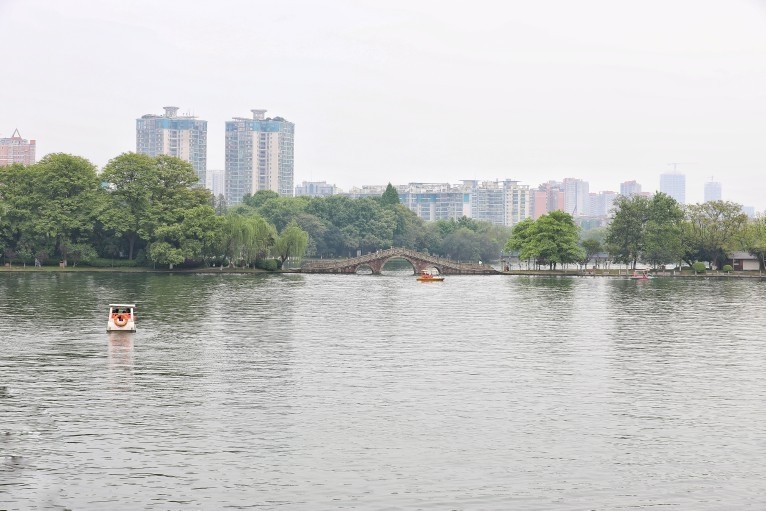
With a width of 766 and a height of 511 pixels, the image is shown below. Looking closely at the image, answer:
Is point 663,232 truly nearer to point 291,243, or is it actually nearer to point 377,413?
point 291,243

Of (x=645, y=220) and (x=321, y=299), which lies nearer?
(x=321, y=299)

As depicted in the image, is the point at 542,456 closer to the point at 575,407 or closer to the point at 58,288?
the point at 575,407

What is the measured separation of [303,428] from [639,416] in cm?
1297

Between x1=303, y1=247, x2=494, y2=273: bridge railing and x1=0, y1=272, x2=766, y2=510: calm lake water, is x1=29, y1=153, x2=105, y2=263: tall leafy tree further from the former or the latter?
x1=0, y1=272, x2=766, y2=510: calm lake water

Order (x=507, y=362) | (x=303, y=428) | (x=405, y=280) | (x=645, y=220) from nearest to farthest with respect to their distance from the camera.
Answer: (x=303, y=428) → (x=507, y=362) → (x=405, y=280) → (x=645, y=220)

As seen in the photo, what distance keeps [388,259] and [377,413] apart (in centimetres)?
11894

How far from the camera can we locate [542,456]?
32.5 meters

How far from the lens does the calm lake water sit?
28.9 m

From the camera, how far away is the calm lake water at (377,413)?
28906 millimetres

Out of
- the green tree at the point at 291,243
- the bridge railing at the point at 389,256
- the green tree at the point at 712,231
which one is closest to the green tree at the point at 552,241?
the bridge railing at the point at 389,256

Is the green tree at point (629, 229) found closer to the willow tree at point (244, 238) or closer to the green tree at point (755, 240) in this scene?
the green tree at point (755, 240)

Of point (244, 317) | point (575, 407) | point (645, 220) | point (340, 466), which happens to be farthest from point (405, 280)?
point (340, 466)

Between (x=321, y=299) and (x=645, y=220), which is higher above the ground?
(x=645, y=220)

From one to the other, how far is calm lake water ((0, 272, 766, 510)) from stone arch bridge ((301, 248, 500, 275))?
75.6 metres
